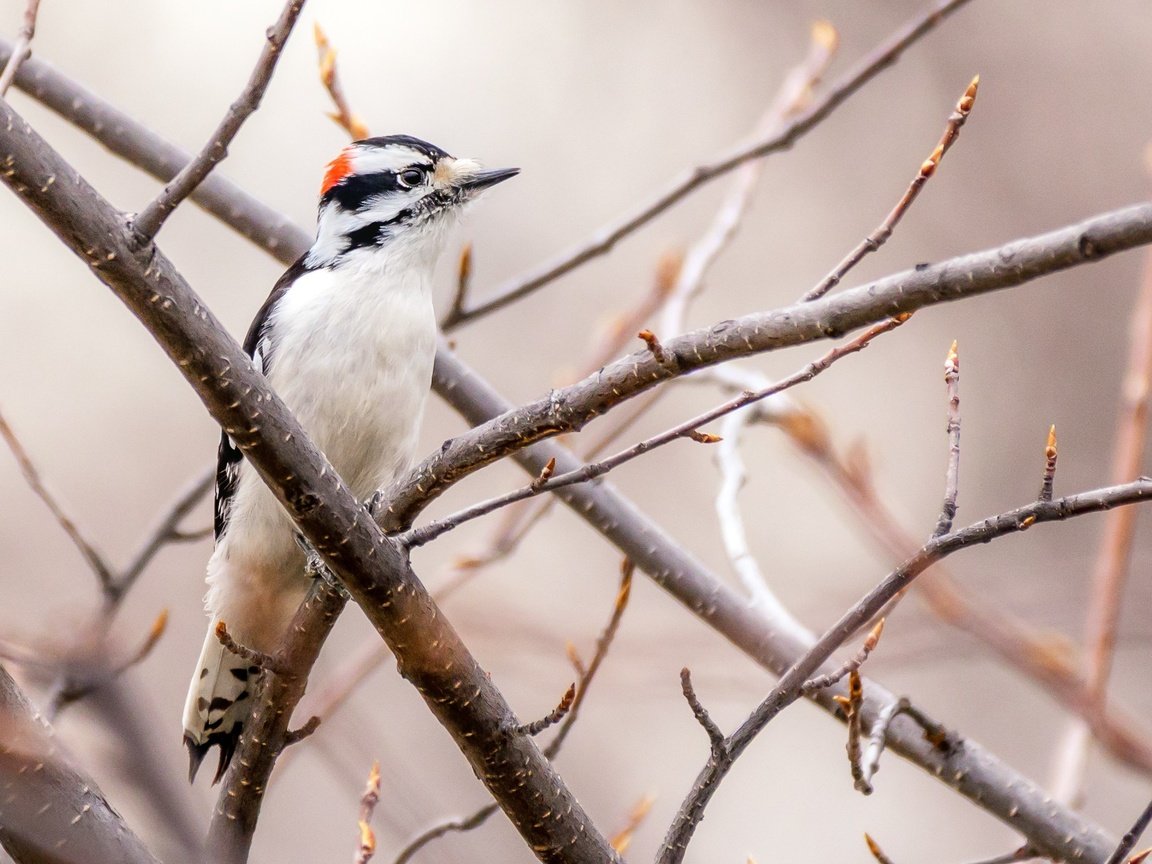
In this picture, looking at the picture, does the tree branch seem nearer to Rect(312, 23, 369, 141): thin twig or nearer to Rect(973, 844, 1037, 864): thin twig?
Rect(973, 844, 1037, 864): thin twig

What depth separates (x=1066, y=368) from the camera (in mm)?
8773

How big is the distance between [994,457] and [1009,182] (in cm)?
204

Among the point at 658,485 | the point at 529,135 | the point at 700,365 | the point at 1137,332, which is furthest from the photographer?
the point at 529,135

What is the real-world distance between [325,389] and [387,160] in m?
1.26

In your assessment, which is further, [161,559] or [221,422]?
[161,559]

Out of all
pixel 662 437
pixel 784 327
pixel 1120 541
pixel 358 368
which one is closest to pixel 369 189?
pixel 358 368

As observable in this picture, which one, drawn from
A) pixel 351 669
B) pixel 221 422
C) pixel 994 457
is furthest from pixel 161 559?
pixel 221 422

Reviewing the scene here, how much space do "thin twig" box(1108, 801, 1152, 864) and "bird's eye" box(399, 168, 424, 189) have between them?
3.59m

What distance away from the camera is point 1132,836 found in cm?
219

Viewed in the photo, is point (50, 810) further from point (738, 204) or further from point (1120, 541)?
point (738, 204)

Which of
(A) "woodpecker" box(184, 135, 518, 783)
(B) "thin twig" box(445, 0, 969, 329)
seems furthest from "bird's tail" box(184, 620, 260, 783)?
(B) "thin twig" box(445, 0, 969, 329)

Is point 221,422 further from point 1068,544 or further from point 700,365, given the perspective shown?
point 1068,544

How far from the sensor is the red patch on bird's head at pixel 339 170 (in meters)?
5.11

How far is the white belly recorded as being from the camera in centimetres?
420
